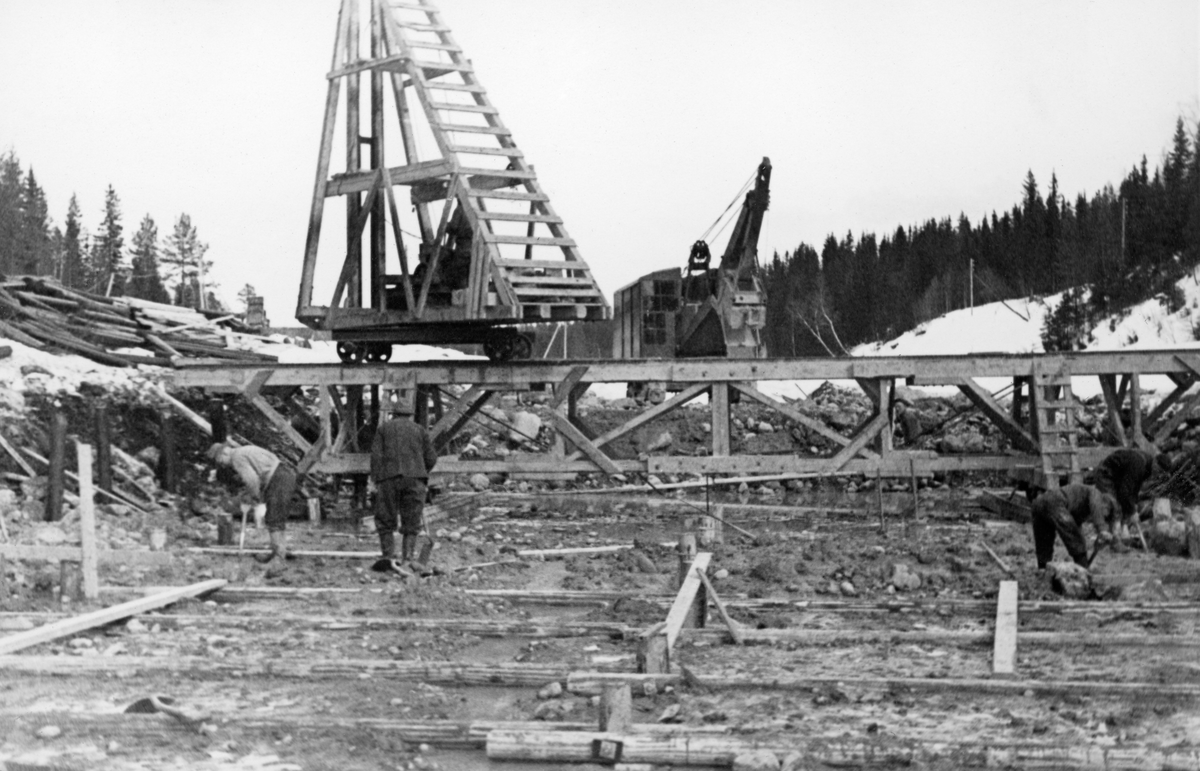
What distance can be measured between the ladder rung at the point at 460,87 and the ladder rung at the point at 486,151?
0.77 m

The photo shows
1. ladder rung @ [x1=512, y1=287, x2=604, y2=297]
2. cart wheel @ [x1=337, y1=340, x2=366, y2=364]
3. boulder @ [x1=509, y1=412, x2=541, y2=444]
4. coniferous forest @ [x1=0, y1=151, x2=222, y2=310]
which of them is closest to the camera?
ladder rung @ [x1=512, y1=287, x2=604, y2=297]

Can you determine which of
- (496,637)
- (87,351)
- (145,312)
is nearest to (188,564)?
(496,637)

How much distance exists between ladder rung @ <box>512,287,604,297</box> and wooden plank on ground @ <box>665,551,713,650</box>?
531 cm

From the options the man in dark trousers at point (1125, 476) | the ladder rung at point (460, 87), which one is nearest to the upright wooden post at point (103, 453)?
the ladder rung at point (460, 87)

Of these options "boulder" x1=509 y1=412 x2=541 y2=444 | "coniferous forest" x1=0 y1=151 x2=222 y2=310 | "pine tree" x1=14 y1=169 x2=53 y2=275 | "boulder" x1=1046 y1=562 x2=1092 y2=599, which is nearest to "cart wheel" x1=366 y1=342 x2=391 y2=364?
"boulder" x1=509 y1=412 x2=541 y2=444

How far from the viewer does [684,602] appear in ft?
28.1

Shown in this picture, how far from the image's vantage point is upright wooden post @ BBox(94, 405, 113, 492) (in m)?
15.3

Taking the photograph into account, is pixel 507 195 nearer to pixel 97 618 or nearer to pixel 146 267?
pixel 97 618

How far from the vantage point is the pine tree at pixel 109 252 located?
5084 cm

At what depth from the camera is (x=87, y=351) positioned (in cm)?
1883

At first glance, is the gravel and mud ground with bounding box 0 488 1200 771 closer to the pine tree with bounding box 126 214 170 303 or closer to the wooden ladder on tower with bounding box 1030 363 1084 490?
the wooden ladder on tower with bounding box 1030 363 1084 490

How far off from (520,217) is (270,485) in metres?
4.43

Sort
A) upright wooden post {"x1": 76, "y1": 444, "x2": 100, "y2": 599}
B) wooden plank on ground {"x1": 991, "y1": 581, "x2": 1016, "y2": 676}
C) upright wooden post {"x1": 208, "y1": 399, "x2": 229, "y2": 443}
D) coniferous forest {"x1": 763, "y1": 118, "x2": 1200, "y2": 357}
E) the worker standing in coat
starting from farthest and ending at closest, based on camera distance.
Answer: coniferous forest {"x1": 763, "y1": 118, "x2": 1200, "y2": 357} → upright wooden post {"x1": 208, "y1": 399, "x2": 229, "y2": 443} → the worker standing in coat → upright wooden post {"x1": 76, "y1": 444, "x2": 100, "y2": 599} → wooden plank on ground {"x1": 991, "y1": 581, "x2": 1016, "y2": 676}

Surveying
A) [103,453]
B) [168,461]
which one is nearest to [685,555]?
[103,453]
